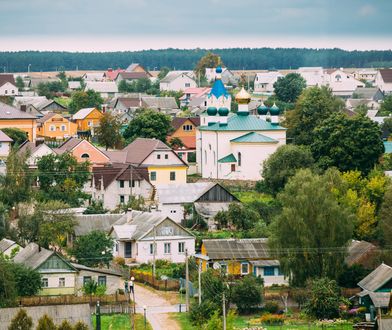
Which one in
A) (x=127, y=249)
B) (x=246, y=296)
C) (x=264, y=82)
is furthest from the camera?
(x=264, y=82)

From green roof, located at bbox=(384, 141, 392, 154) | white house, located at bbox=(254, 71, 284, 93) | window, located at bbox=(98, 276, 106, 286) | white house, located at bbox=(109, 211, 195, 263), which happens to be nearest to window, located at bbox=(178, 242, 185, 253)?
white house, located at bbox=(109, 211, 195, 263)

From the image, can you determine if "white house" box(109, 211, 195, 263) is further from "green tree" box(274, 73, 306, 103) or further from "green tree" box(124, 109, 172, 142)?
"green tree" box(274, 73, 306, 103)

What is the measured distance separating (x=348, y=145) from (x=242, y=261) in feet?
40.1

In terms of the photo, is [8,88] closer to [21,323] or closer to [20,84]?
[20,84]

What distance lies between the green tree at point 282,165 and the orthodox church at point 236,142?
3.50 m

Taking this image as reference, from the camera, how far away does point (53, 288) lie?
36656 millimetres

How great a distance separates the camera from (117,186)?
160ft

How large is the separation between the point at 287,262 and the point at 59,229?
760cm

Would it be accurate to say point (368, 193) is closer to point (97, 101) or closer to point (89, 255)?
point (89, 255)

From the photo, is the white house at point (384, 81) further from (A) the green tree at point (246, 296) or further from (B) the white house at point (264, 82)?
(A) the green tree at point (246, 296)

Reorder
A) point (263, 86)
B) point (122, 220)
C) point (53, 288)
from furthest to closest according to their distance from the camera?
point (263, 86)
point (122, 220)
point (53, 288)

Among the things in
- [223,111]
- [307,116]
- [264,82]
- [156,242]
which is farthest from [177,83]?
[156,242]

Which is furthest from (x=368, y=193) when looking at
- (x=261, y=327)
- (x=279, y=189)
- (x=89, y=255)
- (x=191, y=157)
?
(x=191, y=157)

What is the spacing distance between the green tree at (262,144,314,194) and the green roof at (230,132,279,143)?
3.99m
